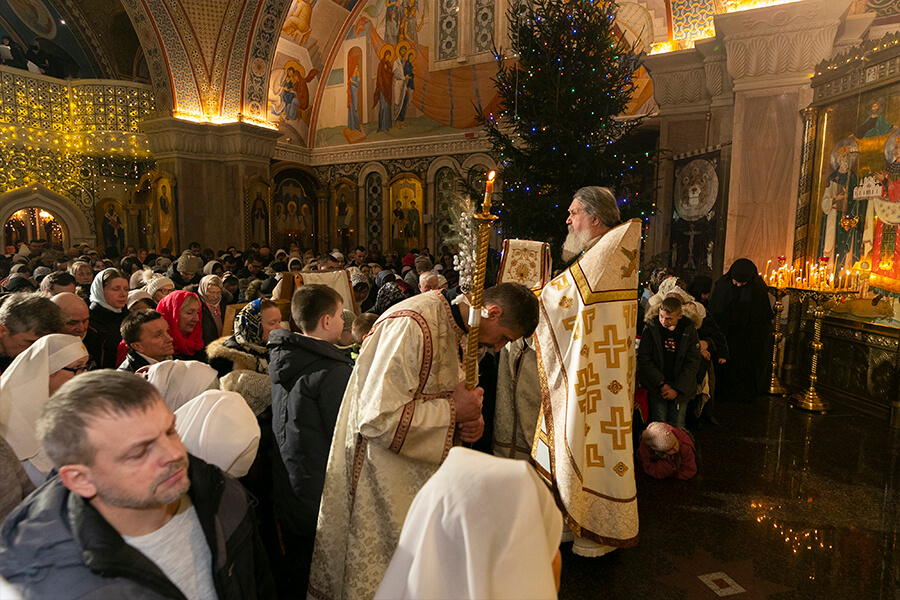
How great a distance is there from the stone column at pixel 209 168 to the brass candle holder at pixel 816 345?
12702 mm

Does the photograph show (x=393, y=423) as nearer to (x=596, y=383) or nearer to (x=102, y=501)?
(x=102, y=501)

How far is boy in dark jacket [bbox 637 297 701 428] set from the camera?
4.65 meters

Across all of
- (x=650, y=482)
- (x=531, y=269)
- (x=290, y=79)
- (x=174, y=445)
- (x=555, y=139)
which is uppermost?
(x=290, y=79)

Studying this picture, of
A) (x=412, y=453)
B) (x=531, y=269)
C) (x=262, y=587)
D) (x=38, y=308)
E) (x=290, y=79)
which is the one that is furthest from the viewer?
(x=290, y=79)

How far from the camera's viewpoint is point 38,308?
102 inches

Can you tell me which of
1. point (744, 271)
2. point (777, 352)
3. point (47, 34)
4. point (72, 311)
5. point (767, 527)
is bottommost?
point (767, 527)

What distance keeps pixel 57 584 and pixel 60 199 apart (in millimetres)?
17914

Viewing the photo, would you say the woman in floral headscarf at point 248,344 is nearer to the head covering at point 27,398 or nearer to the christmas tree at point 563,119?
the head covering at point 27,398

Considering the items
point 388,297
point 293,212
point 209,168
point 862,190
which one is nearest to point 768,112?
point 862,190

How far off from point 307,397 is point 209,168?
13.4m

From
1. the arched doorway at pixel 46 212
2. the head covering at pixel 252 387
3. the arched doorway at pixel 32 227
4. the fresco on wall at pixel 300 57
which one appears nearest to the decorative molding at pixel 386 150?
the fresco on wall at pixel 300 57

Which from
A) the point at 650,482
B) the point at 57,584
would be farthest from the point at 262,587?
the point at 650,482

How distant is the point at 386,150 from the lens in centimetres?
1678

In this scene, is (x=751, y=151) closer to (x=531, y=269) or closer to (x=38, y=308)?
(x=531, y=269)
